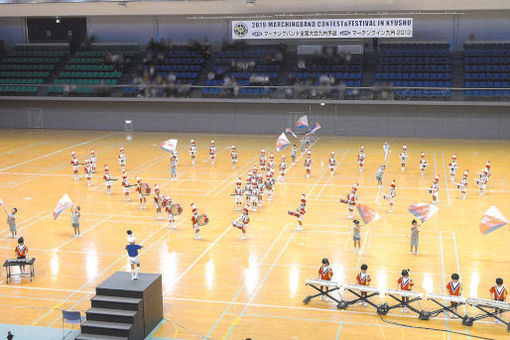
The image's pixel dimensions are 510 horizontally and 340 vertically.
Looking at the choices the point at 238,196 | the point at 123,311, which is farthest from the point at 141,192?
the point at 123,311

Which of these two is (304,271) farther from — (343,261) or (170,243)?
(170,243)

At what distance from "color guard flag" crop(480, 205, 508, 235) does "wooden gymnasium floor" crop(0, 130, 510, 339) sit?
1.78 metres

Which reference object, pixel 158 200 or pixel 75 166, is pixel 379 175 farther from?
pixel 75 166

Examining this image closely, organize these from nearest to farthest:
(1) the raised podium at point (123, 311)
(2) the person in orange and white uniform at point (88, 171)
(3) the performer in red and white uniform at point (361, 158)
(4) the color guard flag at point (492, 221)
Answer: (1) the raised podium at point (123, 311), (4) the color guard flag at point (492, 221), (2) the person in orange and white uniform at point (88, 171), (3) the performer in red and white uniform at point (361, 158)

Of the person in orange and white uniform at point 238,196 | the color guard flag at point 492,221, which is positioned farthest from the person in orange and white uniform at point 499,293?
the person in orange and white uniform at point 238,196

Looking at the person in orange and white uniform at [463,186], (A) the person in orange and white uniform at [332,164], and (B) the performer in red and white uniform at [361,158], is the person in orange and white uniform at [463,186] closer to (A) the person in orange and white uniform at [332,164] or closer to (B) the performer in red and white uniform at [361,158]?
(B) the performer in red and white uniform at [361,158]

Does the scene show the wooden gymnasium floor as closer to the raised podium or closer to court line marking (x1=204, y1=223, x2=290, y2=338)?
court line marking (x1=204, y1=223, x2=290, y2=338)

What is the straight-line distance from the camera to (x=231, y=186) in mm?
35875

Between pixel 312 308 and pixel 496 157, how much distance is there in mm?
29117

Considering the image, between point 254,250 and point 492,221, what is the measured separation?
9.30 metres

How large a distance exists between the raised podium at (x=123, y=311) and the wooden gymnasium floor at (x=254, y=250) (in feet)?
2.57

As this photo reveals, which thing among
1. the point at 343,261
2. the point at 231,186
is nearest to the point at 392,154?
the point at 231,186

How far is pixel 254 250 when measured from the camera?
25.1 metres

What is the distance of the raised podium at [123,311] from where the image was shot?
1722 centimetres
